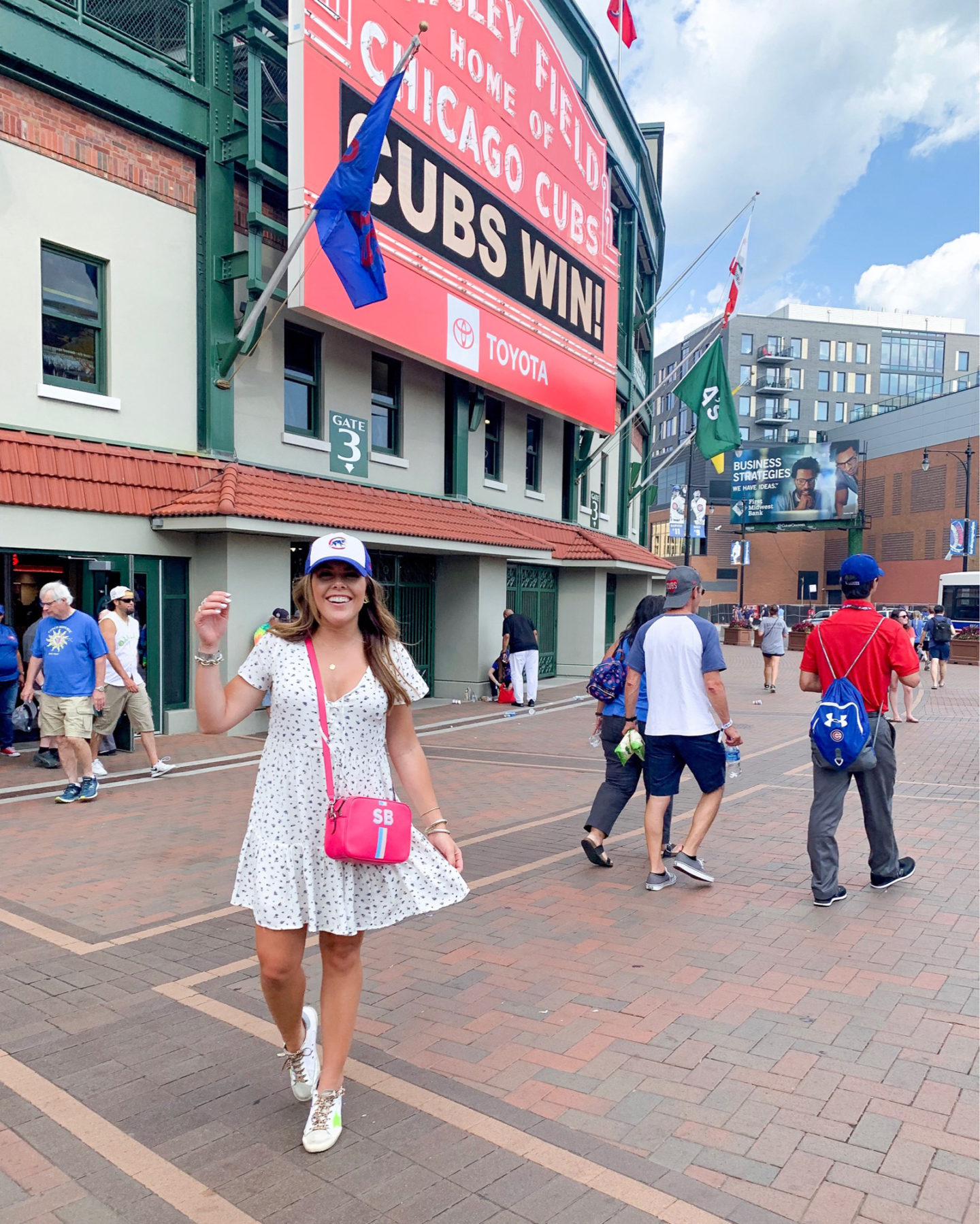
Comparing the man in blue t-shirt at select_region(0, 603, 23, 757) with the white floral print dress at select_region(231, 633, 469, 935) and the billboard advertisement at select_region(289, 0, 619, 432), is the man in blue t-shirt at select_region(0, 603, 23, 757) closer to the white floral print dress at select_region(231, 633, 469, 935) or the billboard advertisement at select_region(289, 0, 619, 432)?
the billboard advertisement at select_region(289, 0, 619, 432)

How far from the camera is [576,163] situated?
19.8 m

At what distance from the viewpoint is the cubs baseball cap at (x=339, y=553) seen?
294 centimetres

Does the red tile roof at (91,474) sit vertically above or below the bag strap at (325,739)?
above

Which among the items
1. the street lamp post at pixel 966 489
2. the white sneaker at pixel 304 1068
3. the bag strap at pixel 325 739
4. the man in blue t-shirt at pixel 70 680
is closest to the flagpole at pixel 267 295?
the man in blue t-shirt at pixel 70 680

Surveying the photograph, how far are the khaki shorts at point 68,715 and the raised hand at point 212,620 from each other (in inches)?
220

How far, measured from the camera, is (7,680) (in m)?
10.1

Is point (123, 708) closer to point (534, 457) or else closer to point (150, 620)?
point (150, 620)

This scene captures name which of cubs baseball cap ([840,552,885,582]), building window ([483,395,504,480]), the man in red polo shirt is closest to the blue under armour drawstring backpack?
the man in red polo shirt

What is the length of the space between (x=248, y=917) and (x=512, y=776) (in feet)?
15.4

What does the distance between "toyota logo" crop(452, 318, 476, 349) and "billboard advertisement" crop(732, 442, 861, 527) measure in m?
41.9

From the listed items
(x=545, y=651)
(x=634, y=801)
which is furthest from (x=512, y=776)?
(x=545, y=651)

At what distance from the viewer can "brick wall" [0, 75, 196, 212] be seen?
994 cm

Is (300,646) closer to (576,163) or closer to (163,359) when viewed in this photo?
(163,359)

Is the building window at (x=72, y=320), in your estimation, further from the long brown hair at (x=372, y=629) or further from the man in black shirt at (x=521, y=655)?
the long brown hair at (x=372, y=629)
